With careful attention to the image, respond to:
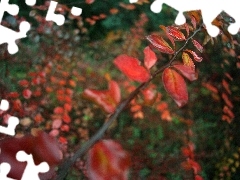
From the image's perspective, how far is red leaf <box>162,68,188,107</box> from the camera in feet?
3.97

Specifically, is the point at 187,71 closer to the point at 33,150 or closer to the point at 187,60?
the point at 187,60

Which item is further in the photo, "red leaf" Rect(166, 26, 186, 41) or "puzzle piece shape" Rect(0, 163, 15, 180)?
"red leaf" Rect(166, 26, 186, 41)

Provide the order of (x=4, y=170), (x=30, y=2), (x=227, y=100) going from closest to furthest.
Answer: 1. (x=4, y=170)
2. (x=30, y=2)
3. (x=227, y=100)

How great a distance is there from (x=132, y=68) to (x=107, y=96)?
10 cm

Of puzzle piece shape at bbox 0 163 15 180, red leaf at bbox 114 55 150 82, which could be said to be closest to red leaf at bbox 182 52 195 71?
red leaf at bbox 114 55 150 82

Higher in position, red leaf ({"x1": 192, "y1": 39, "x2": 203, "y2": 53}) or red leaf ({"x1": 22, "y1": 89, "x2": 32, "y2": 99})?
red leaf ({"x1": 192, "y1": 39, "x2": 203, "y2": 53})

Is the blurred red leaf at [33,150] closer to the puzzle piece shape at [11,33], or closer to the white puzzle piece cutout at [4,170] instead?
the white puzzle piece cutout at [4,170]

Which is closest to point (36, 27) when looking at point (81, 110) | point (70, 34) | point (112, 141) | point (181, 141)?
point (70, 34)

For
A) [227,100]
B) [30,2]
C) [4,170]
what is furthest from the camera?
[227,100]

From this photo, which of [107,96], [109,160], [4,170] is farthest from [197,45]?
[4,170]

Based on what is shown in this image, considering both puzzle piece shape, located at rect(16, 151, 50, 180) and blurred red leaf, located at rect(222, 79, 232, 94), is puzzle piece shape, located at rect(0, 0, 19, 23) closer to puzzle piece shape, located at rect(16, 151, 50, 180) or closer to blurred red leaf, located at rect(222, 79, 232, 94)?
puzzle piece shape, located at rect(16, 151, 50, 180)

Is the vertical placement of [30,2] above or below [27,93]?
above

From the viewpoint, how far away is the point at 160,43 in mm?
1229

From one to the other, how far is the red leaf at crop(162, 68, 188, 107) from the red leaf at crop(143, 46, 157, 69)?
0.04m
